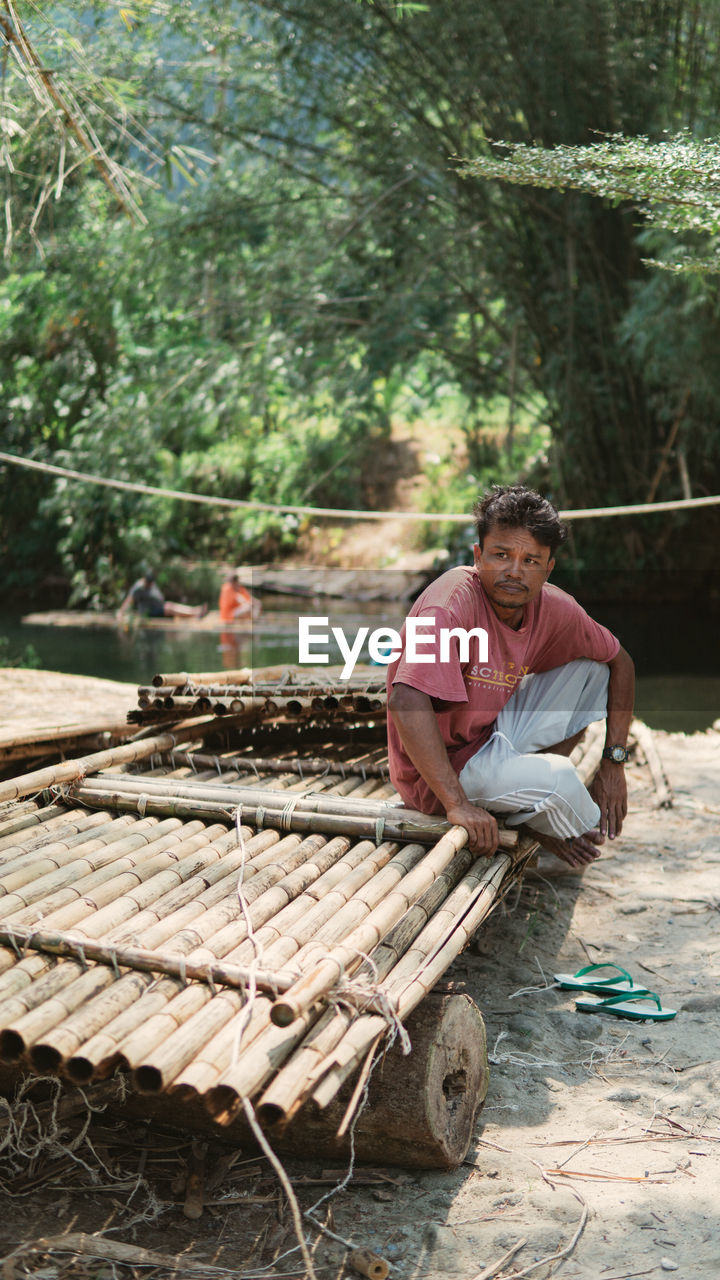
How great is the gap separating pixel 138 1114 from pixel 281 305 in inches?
337

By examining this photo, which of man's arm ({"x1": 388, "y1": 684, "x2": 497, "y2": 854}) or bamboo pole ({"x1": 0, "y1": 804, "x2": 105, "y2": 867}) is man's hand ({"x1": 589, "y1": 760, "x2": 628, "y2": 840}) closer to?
man's arm ({"x1": 388, "y1": 684, "x2": 497, "y2": 854})

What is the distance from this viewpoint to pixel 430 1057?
172cm

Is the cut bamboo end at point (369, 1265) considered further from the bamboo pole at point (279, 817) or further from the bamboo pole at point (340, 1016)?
the bamboo pole at point (279, 817)

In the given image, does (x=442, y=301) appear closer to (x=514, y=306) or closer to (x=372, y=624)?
(x=514, y=306)

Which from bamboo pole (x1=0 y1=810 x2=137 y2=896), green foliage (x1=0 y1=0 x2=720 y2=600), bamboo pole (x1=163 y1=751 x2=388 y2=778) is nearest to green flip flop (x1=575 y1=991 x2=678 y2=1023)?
bamboo pole (x1=163 y1=751 x2=388 y2=778)

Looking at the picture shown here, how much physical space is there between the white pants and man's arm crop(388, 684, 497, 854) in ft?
0.46

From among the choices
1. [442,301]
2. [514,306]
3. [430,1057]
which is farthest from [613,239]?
[430,1057]

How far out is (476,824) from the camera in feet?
7.14

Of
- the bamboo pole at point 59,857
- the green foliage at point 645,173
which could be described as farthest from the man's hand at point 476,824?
the green foliage at point 645,173

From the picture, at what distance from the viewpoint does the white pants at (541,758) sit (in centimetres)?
230

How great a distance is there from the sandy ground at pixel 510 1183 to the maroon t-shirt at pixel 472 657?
0.62 metres

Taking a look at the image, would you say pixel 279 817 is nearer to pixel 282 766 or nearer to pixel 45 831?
pixel 45 831

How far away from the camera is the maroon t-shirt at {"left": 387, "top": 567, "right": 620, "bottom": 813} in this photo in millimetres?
2195

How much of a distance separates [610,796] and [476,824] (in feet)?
1.96
